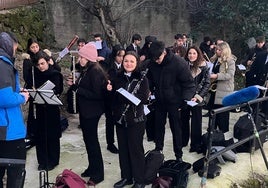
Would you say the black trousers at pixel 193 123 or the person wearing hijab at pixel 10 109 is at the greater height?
the person wearing hijab at pixel 10 109

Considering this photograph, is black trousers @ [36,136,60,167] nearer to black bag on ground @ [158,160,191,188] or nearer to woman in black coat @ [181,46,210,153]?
black bag on ground @ [158,160,191,188]

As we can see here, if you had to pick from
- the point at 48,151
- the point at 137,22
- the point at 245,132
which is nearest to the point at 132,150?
the point at 48,151

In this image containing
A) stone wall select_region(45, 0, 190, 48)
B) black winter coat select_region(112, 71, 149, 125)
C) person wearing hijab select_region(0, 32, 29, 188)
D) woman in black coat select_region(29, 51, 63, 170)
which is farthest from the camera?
stone wall select_region(45, 0, 190, 48)

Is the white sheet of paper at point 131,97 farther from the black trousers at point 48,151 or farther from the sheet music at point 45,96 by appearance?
the black trousers at point 48,151

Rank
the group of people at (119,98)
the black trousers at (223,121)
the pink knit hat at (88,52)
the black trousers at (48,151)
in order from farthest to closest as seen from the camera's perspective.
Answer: the black trousers at (223,121) < the black trousers at (48,151) < the pink knit hat at (88,52) < the group of people at (119,98)

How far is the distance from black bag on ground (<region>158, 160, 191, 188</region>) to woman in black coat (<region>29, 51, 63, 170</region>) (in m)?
1.62

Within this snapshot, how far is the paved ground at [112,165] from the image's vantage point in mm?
5290

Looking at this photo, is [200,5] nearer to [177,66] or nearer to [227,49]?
[227,49]

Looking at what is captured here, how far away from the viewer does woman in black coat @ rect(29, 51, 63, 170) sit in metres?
5.45

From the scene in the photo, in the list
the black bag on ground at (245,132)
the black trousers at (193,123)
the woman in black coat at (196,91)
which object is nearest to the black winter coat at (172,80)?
the woman in black coat at (196,91)

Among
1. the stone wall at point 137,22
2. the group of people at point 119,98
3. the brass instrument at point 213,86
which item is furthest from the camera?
the stone wall at point 137,22

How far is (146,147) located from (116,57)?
5.54 ft

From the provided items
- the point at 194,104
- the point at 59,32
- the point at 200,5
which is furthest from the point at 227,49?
the point at 59,32

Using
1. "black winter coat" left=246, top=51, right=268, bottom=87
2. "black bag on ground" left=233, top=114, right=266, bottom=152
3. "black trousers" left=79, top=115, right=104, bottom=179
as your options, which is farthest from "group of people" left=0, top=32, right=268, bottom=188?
"black winter coat" left=246, top=51, right=268, bottom=87
